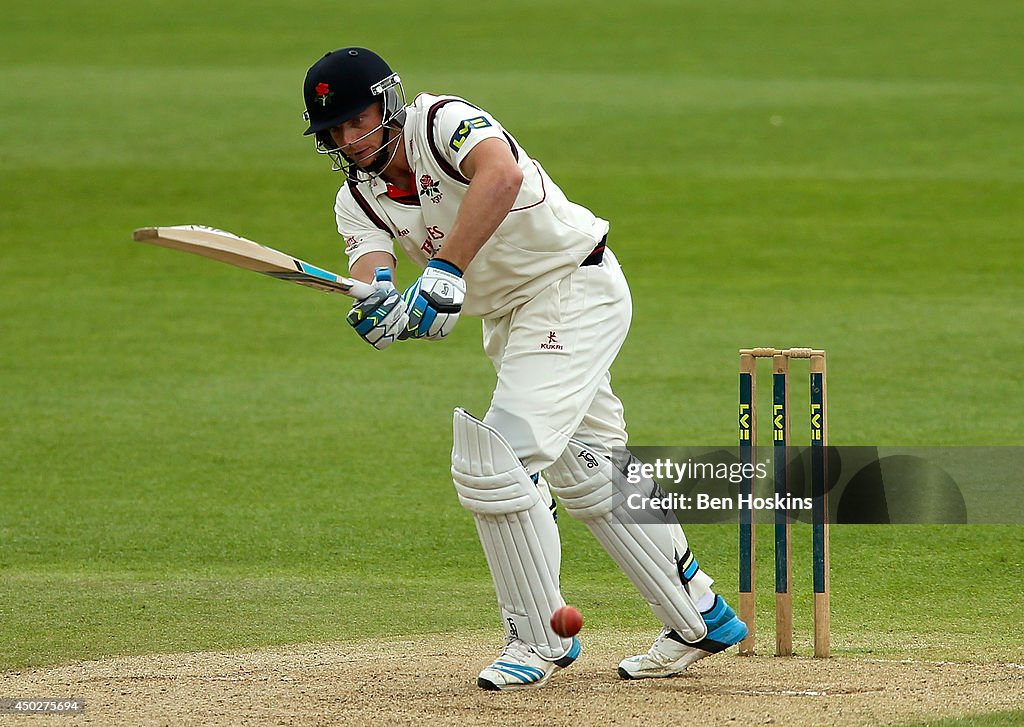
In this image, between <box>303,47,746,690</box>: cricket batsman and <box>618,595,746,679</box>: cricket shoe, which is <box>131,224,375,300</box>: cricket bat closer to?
<box>303,47,746,690</box>: cricket batsman

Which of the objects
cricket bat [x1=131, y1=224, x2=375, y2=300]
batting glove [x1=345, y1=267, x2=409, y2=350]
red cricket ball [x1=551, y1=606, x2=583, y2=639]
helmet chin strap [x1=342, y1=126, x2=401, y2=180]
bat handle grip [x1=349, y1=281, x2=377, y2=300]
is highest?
helmet chin strap [x1=342, y1=126, x2=401, y2=180]

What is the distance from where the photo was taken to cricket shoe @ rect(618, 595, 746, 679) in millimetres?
3818

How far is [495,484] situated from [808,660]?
3.54 ft

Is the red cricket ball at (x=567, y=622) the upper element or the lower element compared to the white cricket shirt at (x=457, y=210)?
lower

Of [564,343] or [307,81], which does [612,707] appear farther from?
[307,81]

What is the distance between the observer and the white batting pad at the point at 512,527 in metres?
3.46

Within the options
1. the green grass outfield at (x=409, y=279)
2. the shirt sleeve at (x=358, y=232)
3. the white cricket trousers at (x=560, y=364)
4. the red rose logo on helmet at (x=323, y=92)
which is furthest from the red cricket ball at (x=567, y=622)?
the red rose logo on helmet at (x=323, y=92)

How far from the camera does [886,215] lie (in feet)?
43.6

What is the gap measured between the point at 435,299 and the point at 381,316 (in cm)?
12

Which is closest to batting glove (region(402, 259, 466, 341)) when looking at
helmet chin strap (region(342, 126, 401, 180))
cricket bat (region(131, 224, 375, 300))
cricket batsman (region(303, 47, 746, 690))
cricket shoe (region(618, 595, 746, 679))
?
cricket batsman (region(303, 47, 746, 690))

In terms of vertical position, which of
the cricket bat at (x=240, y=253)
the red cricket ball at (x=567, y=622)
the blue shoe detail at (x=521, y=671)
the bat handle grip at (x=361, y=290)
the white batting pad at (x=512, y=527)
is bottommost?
the blue shoe detail at (x=521, y=671)

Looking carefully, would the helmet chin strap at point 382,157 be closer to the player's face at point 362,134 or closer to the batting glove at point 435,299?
the player's face at point 362,134

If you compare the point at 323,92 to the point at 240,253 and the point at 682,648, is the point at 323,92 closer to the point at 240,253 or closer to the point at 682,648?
the point at 240,253

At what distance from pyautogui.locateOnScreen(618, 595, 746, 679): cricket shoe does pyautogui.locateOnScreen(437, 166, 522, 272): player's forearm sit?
1114 mm
